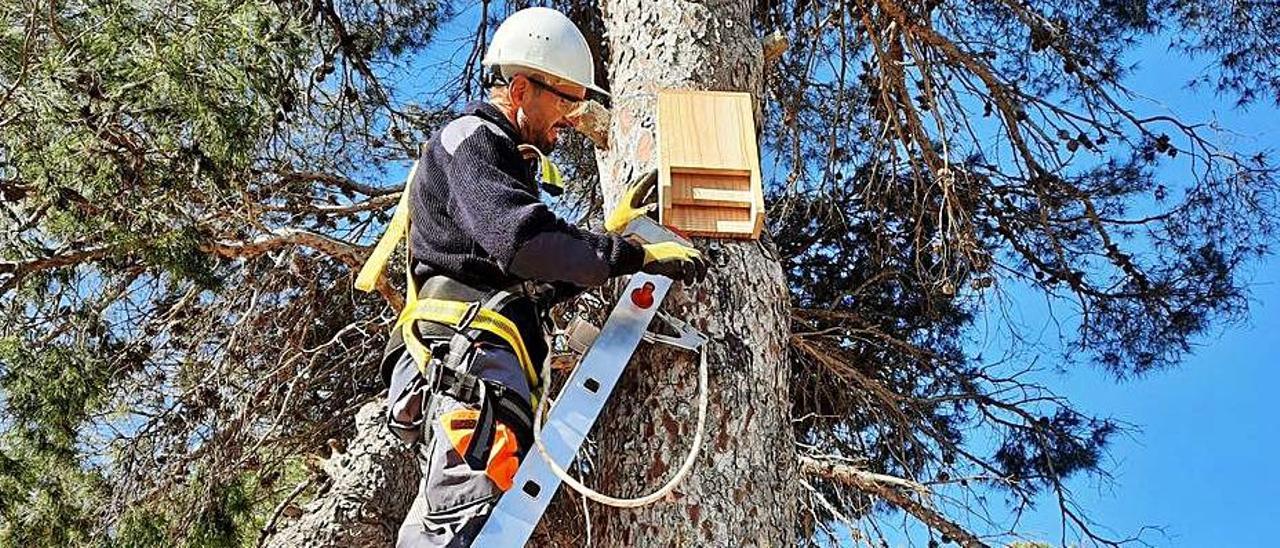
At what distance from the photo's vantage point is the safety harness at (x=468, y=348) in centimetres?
247

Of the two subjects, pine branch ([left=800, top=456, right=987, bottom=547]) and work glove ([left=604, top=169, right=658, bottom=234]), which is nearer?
work glove ([left=604, top=169, right=658, bottom=234])

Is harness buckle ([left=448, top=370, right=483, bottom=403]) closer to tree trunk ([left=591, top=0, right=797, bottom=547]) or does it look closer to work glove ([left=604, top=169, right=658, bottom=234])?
tree trunk ([left=591, top=0, right=797, bottom=547])

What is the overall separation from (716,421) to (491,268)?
1.85 ft

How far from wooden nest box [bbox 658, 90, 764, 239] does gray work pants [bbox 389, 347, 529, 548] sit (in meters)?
0.53

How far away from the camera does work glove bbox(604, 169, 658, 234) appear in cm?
282

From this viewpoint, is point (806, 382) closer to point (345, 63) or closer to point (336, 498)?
point (336, 498)

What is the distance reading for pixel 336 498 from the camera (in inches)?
179

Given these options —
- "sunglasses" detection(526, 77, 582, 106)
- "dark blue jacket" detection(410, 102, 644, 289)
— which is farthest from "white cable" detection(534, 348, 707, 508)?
"sunglasses" detection(526, 77, 582, 106)

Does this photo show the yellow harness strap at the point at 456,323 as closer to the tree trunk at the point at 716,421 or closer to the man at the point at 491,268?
the man at the point at 491,268

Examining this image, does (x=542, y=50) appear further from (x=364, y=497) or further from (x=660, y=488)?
(x=364, y=497)

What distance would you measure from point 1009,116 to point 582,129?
2.68 meters

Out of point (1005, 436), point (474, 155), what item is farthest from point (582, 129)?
point (1005, 436)

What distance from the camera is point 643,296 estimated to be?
2680 mm

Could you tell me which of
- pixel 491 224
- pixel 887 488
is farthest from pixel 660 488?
pixel 887 488
